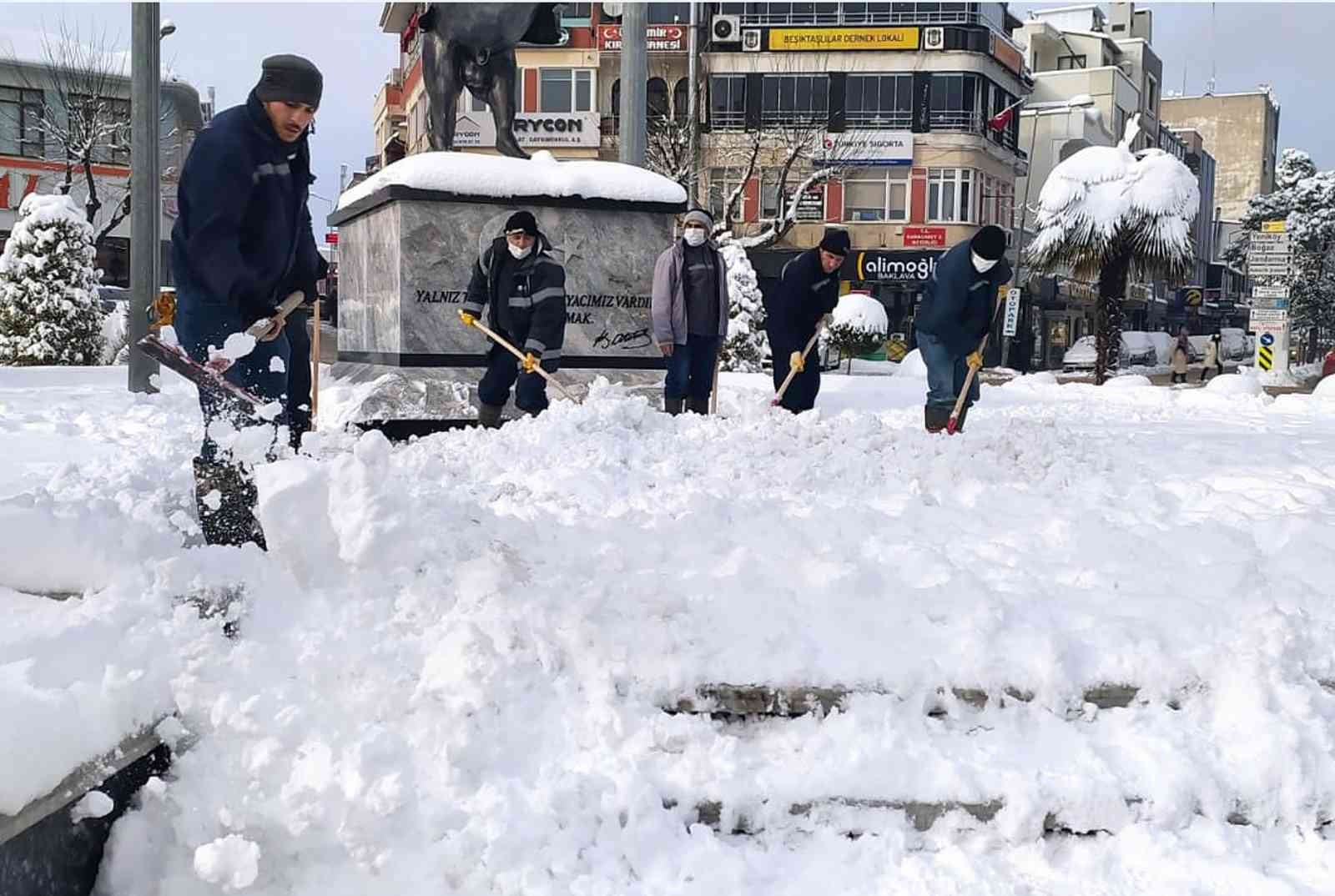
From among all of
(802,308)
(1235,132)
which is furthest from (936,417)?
(1235,132)

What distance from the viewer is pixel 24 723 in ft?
7.28

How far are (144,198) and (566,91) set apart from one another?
28.9 meters

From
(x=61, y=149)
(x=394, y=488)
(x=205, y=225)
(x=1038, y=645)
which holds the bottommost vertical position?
(x=1038, y=645)

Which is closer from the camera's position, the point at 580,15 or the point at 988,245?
the point at 988,245

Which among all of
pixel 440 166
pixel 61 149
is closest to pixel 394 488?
pixel 440 166

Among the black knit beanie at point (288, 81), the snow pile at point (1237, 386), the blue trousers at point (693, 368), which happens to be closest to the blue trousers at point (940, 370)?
the blue trousers at point (693, 368)

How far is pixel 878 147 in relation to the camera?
37.8 metres

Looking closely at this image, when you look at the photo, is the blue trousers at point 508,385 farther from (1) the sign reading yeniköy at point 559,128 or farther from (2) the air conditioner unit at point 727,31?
(2) the air conditioner unit at point 727,31

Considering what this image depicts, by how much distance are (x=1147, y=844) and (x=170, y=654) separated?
84.3 inches

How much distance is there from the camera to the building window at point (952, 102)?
3819 centimetres

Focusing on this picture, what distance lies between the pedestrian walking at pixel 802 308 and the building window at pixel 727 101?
1186 inches

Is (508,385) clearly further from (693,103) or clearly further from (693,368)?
(693,103)

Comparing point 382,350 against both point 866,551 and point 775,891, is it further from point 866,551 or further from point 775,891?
point 775,891

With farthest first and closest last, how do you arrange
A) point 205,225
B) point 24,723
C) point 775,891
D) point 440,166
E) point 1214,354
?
point 1214,354 < point 440,166 < point 205,225 < point 775,891 < point 24,723
